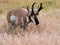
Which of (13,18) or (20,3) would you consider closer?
(13,18)

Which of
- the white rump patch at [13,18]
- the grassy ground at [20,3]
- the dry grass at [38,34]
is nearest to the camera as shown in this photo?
the dry grass at [38,34]

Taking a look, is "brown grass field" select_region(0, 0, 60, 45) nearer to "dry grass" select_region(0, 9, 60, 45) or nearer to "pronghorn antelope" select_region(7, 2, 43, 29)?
"dry grass" select_region(0, 9, 60, 45)

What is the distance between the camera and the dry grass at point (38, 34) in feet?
26.8

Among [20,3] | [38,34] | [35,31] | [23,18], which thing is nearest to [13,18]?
[23,18]

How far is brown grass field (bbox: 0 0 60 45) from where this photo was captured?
8.18 meters

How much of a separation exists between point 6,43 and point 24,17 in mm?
3838

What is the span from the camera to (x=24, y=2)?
815 inches

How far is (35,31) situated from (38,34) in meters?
1.20

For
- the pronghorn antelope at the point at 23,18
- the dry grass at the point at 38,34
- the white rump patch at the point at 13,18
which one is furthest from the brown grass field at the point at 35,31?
the white rump patch at the point at 13,18

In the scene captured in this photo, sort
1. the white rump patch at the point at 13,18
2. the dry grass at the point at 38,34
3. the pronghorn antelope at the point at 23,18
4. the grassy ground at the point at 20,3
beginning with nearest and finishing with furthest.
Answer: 1. the dry grass at the point at 38,34
2. the pronghorn antelope at the point at 23,18
3. the white rump patch at the point at 13,18
4. the grassy ground at the point at 20,3

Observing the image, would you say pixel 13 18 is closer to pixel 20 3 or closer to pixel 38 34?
pixel 38 34

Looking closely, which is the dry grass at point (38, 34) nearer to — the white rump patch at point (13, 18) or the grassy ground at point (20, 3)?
the white rump patch at point (13, 18)

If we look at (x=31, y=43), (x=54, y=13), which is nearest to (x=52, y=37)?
(x=31, y=43)

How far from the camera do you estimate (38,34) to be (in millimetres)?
9492
